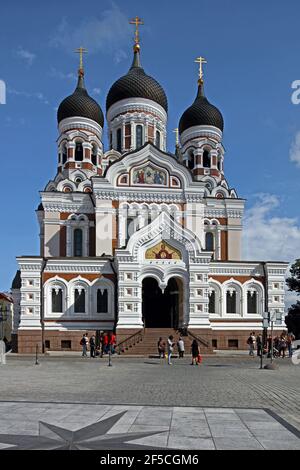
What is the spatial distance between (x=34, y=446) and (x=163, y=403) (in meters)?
5.21

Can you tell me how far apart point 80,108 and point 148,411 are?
40571mm

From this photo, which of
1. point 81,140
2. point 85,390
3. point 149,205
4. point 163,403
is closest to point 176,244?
point 149,205

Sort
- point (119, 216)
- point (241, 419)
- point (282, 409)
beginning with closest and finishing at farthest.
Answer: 1. point (241, 419)
2. point (282, 409)
3. point (119, 216)

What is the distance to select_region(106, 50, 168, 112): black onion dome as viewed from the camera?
4650 cm

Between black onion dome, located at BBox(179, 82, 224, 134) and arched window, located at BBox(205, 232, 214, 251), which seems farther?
black onion dome, located at BBox(179, 82, 224, 134)

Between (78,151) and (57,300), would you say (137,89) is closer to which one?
(78,151)

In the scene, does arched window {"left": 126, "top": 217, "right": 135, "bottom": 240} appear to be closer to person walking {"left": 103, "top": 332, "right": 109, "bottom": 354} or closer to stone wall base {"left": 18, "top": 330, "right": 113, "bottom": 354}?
stone wall base {"left": 18, "top": 330, "right": 113, "bottom": 354}

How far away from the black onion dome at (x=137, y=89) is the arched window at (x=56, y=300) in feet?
62.8

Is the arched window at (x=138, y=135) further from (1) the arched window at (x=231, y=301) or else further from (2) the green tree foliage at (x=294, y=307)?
(2) the green tree foliage at (x=294, y=307)

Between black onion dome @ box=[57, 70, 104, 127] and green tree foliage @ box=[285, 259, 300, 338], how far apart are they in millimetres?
23733

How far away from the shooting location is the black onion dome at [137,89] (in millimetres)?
46500

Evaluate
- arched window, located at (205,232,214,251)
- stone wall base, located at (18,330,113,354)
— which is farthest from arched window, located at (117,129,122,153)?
stone wall base, located at (18,330,113,354)

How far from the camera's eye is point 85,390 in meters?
14.5

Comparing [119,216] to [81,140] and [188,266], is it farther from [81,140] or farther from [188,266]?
[81,140]
